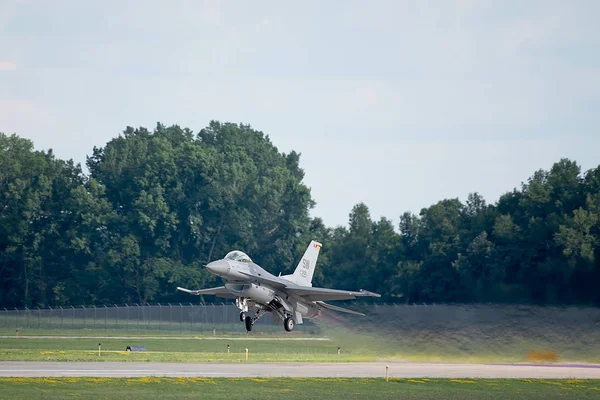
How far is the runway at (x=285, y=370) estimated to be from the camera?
62094mm

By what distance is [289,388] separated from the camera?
184ft

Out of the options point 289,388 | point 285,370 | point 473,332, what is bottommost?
point 289,388

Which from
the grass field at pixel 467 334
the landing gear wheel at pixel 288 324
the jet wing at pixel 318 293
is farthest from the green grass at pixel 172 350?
the landing gear wheel at pixel 288 324

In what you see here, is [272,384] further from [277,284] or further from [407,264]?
[407,264]

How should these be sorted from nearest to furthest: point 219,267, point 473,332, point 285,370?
1. point 219,267
2. point 473,332
3. point 285,370

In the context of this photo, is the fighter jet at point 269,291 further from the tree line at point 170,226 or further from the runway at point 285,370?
the tree line at point 170,226

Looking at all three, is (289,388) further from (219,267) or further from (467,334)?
(467,334)

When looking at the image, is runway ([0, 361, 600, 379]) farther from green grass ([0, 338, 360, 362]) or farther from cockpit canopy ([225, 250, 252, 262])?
cockpit canopy ([225, 250, 252, 262])

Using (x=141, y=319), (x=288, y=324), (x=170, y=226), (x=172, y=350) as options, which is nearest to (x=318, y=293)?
(x=288, y=324)

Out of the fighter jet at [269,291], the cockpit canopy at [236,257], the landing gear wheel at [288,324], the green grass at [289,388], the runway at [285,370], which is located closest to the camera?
the fighter jet at [269,291]

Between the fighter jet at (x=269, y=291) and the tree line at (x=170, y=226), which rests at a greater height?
the tree line at (x=170, y=226)

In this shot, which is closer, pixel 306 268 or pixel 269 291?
pixel 269 291

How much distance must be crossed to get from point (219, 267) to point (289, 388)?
13311 mm

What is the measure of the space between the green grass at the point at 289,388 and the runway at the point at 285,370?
127 inches
